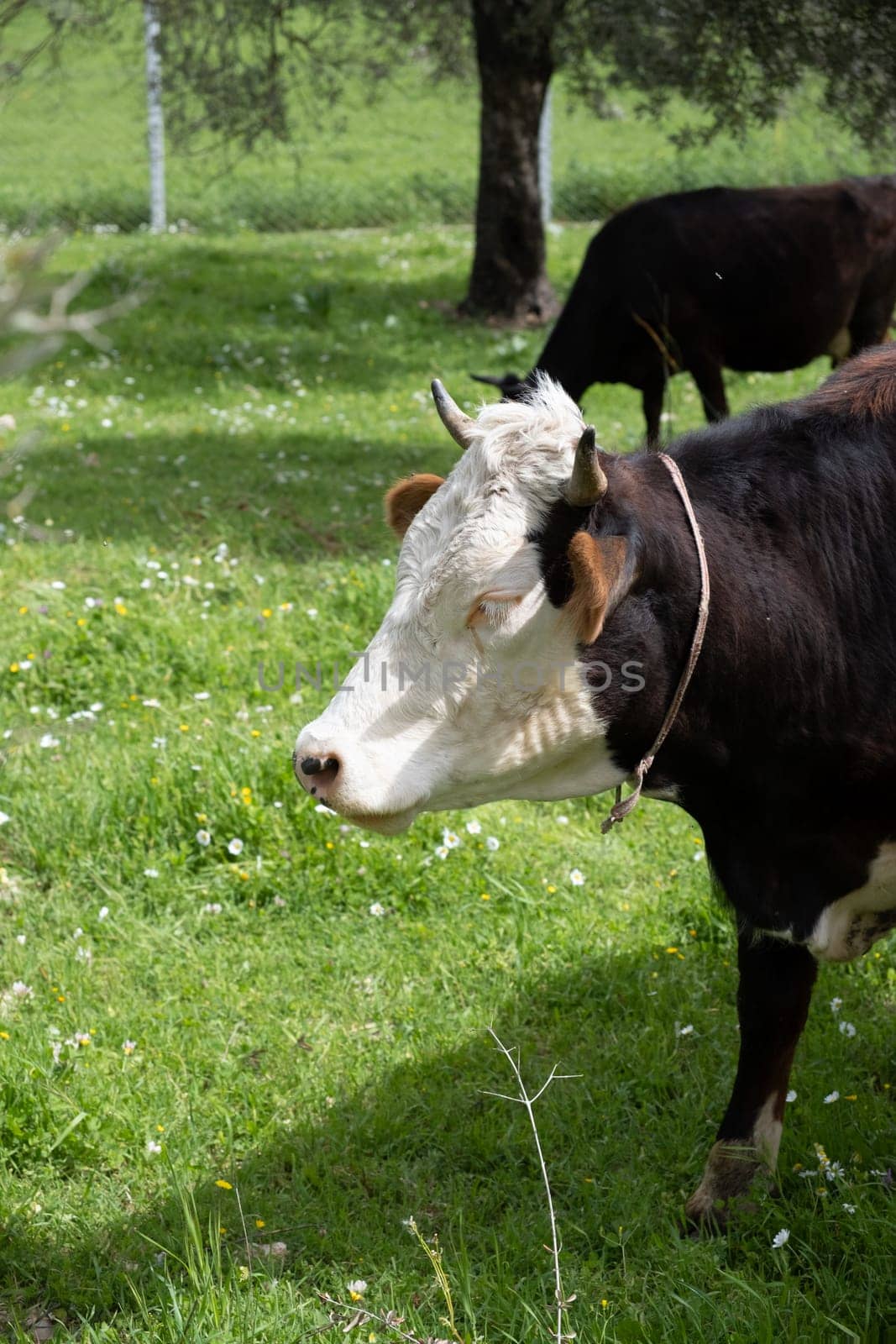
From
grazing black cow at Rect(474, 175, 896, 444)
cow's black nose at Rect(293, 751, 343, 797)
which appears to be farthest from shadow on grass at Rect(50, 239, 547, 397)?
cow's black nose at Rect(293, 751, 343, 797)

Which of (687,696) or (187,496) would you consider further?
(187,496)

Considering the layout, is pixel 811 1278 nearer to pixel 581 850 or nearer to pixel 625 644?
pixel 625 644

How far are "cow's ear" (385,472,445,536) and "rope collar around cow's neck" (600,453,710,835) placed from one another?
50 centimetres

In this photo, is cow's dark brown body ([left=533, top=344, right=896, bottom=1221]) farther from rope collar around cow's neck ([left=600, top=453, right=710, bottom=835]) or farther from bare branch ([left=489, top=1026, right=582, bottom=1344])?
bare branch ([left=489, top=1026, right=582, bottom=1344])

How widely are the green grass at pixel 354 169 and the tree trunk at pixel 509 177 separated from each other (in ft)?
13.1

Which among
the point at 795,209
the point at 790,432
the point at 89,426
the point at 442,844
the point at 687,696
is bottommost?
the point at 89,426

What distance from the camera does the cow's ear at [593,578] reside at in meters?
2.35

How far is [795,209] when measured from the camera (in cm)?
866

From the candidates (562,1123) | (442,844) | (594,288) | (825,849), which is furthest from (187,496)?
(825,849)

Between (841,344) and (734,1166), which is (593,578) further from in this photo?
(841,344)

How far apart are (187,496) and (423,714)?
5.97 m

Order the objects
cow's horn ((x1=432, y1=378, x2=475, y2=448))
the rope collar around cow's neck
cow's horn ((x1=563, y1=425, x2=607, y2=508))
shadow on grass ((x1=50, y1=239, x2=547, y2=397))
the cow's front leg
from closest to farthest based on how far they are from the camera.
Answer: cow's horn ((x1=563, y1=425, x2=607, y2=508)) < the rope collar around cow's neck < cow's horn ((x1=432, y1=378, x2=475, y2=448)) < the cow's front leg < shadow on grass ((x1=50, y1=239, x2=547, y2=397))

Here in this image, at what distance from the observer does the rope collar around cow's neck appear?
8.38 ft

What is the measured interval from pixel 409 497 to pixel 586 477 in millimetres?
567
